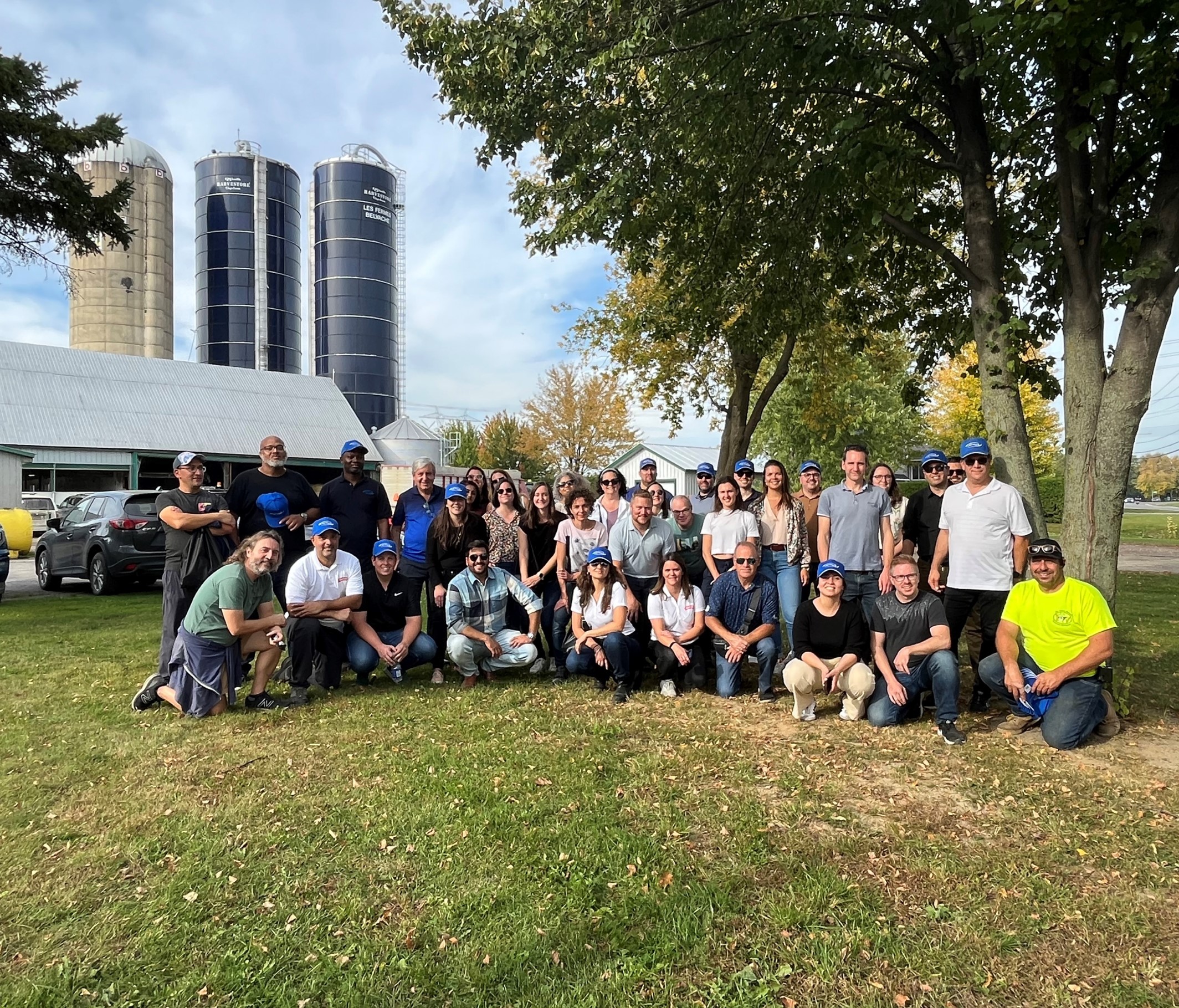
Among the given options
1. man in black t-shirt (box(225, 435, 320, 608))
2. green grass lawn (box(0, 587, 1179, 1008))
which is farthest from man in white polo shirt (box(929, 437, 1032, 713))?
man in black t-shirt (box(225, 435, 320, 608))

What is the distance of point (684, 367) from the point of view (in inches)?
761

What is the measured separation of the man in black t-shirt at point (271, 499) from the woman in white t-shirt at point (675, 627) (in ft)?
10.3

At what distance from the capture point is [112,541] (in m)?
12.6

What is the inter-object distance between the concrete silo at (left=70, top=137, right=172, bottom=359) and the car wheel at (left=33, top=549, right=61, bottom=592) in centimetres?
4989

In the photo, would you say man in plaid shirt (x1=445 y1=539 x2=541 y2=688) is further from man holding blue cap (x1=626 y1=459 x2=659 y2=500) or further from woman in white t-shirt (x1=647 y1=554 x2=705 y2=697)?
man holding blue cap (x1=626 y1=459 x2=659 y2=500)

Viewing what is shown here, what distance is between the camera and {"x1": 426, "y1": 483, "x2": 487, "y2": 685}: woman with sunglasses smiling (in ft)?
22.4

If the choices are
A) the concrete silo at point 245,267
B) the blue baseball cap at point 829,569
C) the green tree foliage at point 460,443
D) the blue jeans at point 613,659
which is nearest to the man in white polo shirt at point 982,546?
the blue baseball cap at point 829,569

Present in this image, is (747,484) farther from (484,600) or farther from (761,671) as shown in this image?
(484,600)

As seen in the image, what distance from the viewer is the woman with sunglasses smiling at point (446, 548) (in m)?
6.83

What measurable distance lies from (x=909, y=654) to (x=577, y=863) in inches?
124

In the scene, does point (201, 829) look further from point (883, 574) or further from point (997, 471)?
point (997, 471)

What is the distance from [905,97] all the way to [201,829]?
25.4 feet

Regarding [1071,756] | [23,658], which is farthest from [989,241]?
[23,658]

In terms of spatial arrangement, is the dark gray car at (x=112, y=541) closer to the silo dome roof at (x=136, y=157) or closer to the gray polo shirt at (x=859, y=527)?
the gray polo shirt at (x=859, y=527)
